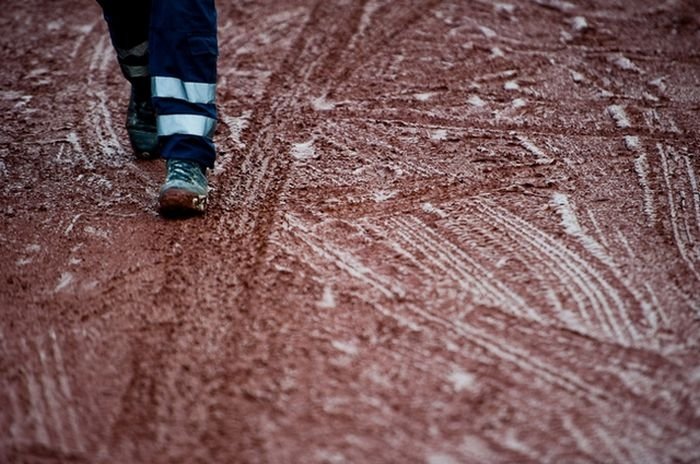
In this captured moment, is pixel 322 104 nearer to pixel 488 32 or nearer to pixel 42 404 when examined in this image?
pixel 488 32

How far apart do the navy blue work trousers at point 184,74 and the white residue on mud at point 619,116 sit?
180cm

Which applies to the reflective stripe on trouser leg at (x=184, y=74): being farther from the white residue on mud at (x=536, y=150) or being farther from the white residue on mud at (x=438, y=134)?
the white residue on mud at (x=536, y=150)

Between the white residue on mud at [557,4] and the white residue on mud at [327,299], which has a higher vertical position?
the white residue on mud at [327,299]

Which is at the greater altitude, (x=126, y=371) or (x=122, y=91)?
(x=126, y=371)

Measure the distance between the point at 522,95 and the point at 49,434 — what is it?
2675 mm

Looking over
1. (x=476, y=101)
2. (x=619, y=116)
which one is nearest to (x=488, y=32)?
(x=476, y=101)

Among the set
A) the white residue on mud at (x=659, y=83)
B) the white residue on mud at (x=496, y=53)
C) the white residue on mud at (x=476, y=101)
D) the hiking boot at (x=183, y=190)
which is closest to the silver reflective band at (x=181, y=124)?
the hiking boot at (x=183, y=190)

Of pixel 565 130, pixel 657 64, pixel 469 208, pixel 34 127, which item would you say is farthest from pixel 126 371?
pixel 657 64

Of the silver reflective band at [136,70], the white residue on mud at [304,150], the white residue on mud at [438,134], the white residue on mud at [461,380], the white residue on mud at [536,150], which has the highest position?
the silver reflective band at [136,70]

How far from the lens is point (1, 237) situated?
2.67 meters

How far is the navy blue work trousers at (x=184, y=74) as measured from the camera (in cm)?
263

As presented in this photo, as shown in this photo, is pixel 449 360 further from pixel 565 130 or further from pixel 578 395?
pixel 565 130

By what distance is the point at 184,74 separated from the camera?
8.77ft

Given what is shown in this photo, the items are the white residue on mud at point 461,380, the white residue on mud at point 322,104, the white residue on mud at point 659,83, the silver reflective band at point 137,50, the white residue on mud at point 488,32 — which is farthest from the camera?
the white residue on mud at point 488,32
